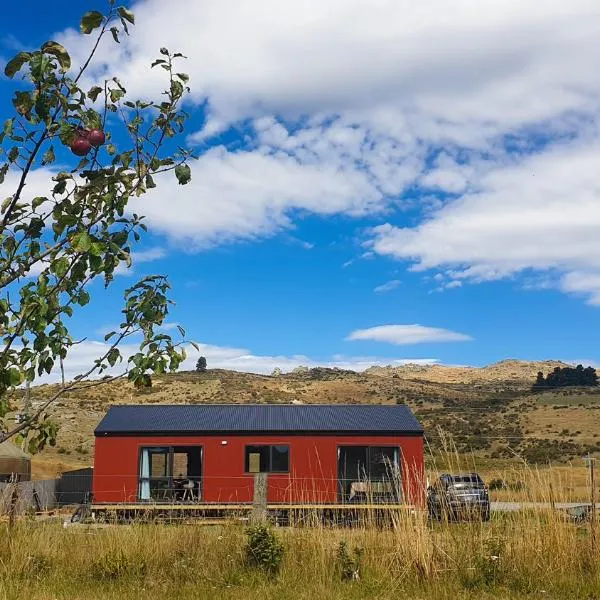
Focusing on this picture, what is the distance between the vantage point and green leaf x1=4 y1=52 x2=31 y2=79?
12.3ft

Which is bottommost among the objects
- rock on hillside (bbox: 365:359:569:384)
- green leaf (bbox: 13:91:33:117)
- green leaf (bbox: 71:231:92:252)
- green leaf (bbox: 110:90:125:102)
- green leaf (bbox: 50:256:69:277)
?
green leaf (bbox: 50:256:69:277)

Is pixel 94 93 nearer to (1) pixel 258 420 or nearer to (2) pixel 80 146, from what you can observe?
(2) pixel 80 146

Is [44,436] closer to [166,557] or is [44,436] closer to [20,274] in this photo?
[20,274]

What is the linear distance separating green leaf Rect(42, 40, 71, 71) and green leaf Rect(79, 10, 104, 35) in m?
0.18

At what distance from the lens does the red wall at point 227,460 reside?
2161 centimetres

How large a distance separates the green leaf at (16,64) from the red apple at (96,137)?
491 mm

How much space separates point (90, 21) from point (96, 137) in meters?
→ 0.63

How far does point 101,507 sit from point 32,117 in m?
19.1

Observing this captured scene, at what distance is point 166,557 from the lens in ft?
Answer: 27.6

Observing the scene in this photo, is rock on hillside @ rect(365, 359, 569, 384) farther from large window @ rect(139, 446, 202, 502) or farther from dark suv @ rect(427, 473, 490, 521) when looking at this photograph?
dark suv @ rect(427, 473, 490, 521)

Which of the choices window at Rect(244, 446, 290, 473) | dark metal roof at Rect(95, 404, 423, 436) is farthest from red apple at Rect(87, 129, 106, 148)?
window at Rect(244, 446, 290, 473)

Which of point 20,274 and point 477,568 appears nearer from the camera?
point 20,274

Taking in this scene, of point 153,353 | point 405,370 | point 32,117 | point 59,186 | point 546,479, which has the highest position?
point 405,370

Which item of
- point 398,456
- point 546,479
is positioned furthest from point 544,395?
point 546,479
